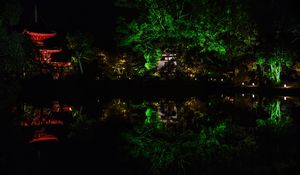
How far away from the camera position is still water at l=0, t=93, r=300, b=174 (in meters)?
7.64

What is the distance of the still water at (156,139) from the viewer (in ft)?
25.1

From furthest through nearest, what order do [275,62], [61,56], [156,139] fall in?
1. [61,56]
2. [275,62]
3. [156,139]

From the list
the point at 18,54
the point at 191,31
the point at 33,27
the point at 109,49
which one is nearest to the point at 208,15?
the point at 191,31

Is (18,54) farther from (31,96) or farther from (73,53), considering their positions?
(73,53)

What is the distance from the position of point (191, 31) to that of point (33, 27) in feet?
38.3

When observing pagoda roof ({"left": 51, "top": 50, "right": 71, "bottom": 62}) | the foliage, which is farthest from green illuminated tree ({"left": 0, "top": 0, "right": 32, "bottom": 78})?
pagoda roof ({"left": 51, "top": 50, "right": 71, "bottom": 62})

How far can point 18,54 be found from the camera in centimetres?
1085

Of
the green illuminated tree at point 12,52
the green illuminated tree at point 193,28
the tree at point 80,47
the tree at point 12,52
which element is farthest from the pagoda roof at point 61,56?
the tree at point 12,52

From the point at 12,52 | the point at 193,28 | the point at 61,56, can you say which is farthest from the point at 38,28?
the point at 12,52

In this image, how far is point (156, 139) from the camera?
10.3m

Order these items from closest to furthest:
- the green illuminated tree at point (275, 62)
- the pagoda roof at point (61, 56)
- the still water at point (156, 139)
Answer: the still water at point (156, 139) → the green illuminated tree at point (275, 62) → the pagoda roof at point (61, 56)

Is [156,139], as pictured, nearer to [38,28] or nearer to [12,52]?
[12,52]

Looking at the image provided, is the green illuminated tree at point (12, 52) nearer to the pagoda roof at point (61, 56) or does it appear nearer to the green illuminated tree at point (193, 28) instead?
the green illuminated tree at point (193, 28)

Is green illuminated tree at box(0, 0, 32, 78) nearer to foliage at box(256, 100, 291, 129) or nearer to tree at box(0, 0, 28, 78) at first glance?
tree at box(0, 0, 28, 78)
